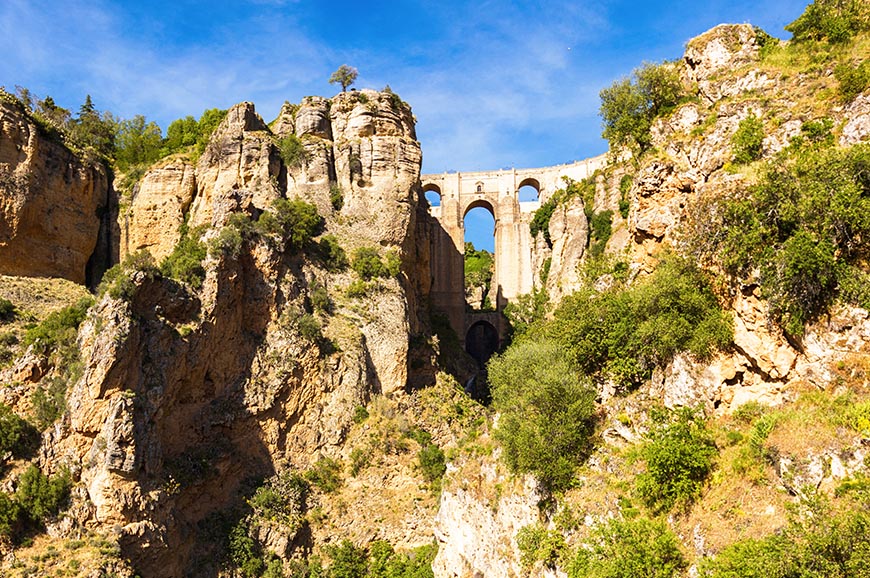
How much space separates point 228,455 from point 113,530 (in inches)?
285

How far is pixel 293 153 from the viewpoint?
43000mm

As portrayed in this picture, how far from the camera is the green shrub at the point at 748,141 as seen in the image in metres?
23.9

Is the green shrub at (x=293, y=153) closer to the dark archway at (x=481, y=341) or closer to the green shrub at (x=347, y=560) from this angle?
the dark archway at (x=481, y=341)

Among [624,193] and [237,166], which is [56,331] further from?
[624,193]

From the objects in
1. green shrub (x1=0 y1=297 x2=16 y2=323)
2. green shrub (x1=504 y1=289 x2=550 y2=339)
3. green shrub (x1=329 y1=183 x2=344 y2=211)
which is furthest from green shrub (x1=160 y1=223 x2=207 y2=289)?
green shrub (x1=504 y1=289 x2=550 y2=339)

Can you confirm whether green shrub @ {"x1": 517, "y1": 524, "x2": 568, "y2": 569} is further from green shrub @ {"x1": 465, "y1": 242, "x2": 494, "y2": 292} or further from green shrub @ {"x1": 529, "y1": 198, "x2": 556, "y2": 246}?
green shrub @ {"x1": 465, "y1": 242, "x2": 494, "y2": 292}

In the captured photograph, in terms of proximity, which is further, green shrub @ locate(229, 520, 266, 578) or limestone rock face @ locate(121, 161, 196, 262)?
limestone rock face @ locate(121, 161, 196, 262)

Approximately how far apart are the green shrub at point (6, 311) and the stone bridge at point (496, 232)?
3074 centimetres

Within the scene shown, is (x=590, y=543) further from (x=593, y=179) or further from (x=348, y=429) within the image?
(x=593, y=179)

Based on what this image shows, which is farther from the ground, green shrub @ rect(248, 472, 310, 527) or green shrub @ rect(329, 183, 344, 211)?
green shrub @ rect(329, 183, 344, 211)

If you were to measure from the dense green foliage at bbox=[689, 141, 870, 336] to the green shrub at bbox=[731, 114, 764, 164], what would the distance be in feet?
6.28

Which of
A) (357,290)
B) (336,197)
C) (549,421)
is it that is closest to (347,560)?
(549,421)

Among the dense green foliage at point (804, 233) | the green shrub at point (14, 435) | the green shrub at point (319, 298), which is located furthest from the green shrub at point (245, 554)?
the dense green foliage at point (804, 233)

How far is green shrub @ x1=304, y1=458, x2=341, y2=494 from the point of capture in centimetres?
3325
